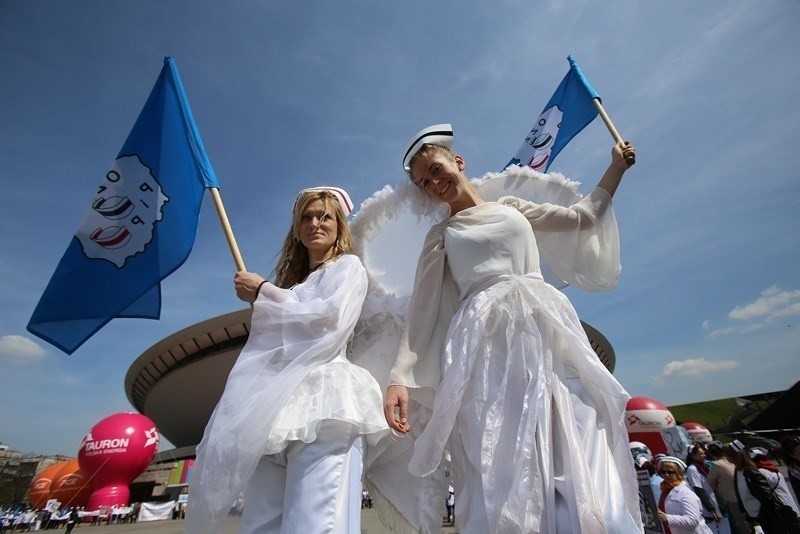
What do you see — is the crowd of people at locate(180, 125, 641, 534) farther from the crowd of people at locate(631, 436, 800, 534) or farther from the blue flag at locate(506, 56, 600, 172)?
the crowd of people at locate(631, 436, 800, 534)

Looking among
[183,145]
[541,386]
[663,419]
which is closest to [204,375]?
[663,419]

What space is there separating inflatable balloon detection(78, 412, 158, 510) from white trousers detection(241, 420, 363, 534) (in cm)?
1403

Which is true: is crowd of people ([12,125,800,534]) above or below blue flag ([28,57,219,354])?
below

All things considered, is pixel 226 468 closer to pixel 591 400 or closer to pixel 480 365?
pixel 480 365

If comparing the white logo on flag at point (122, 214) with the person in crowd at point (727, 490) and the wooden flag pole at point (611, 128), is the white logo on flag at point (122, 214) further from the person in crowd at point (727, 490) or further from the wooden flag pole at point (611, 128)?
the person in crowd at point (727, 490)

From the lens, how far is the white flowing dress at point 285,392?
4.30 ft

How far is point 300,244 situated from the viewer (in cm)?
223

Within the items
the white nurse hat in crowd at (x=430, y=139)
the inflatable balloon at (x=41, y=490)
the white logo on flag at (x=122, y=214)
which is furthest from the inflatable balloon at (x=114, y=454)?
the white nurse hat in crowd at (x=430, y=139)

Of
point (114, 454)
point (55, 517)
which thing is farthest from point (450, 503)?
point (55, 517)

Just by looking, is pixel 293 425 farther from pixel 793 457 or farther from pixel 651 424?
pixel 651 424

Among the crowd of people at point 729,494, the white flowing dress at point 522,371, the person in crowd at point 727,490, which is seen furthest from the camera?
the person in crowd at point 727,490

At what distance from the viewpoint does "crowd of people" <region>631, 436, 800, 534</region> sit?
3.57 meters

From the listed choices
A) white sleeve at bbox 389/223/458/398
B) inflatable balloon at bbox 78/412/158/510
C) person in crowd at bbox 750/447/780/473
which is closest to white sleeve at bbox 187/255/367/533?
white sleeve at bbox 389/223/458/398

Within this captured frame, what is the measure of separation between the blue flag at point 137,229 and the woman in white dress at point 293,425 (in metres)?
1.36
